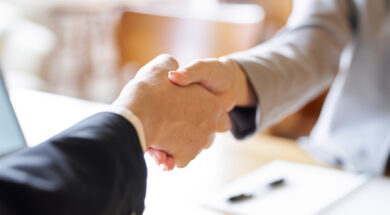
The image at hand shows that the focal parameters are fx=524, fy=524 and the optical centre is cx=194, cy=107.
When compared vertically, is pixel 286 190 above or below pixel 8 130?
below

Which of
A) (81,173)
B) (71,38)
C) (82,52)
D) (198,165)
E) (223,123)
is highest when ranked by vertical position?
(81,173)

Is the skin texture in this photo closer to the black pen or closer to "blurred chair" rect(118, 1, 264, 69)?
the black pen

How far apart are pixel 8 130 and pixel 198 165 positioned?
1.20 ft

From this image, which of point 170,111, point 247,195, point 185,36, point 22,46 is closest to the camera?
point 170,111

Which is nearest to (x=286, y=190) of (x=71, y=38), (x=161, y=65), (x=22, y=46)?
(x=161, y=65)

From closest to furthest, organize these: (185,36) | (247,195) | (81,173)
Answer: (81,173), (247,195), (185,36)

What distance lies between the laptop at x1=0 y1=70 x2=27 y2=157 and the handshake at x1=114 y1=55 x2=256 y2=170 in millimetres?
209

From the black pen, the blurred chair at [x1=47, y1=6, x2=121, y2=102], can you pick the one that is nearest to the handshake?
the black pen

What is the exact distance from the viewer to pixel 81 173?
47 cm

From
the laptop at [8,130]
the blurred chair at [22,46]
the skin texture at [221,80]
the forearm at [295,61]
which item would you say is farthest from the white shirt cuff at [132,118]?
the blurred chair at [22,46]

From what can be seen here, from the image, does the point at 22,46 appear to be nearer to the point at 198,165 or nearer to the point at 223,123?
the point at 198,165

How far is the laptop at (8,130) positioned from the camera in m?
0.75

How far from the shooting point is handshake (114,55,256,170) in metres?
0.64

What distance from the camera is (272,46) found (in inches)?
41.9
